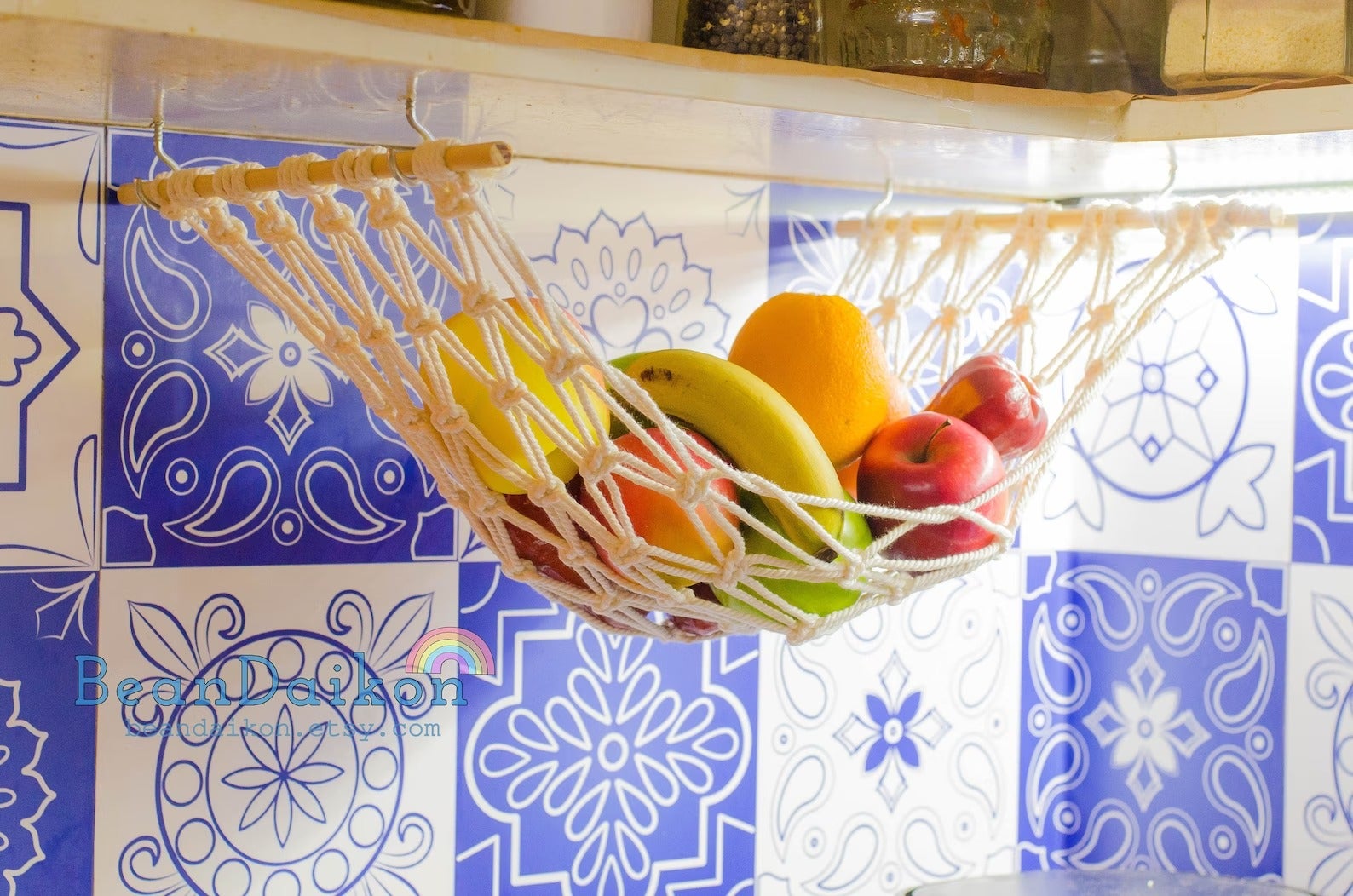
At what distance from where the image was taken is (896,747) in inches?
35.7

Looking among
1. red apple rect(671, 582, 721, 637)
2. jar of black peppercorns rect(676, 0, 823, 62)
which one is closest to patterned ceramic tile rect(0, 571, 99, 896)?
red apple rect(671, 582, 721, 637)

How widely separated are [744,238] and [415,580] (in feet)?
1.02

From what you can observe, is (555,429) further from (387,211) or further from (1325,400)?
(1325,400)

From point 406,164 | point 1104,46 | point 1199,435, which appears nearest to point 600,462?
point 406,164

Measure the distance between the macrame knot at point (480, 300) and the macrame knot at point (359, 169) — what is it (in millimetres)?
53

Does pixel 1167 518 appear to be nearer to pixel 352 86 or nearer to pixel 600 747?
pixel 600 747

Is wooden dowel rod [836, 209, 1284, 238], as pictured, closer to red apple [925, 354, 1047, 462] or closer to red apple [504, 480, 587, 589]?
red apple [925, 354, 1047, 462]

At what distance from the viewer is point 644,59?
1.61 ft

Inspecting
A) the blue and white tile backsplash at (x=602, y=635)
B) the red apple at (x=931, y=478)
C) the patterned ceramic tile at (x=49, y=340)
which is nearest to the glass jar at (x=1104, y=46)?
the blue and white tile backsplash at (x=602, y=635)

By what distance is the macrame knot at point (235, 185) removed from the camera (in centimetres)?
49

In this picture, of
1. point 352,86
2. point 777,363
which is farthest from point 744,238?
point 352,86

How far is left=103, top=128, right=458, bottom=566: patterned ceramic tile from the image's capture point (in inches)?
25.6

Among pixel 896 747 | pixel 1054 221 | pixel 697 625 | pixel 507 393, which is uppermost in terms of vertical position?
pixel 1054 221

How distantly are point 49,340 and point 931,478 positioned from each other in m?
0.44
